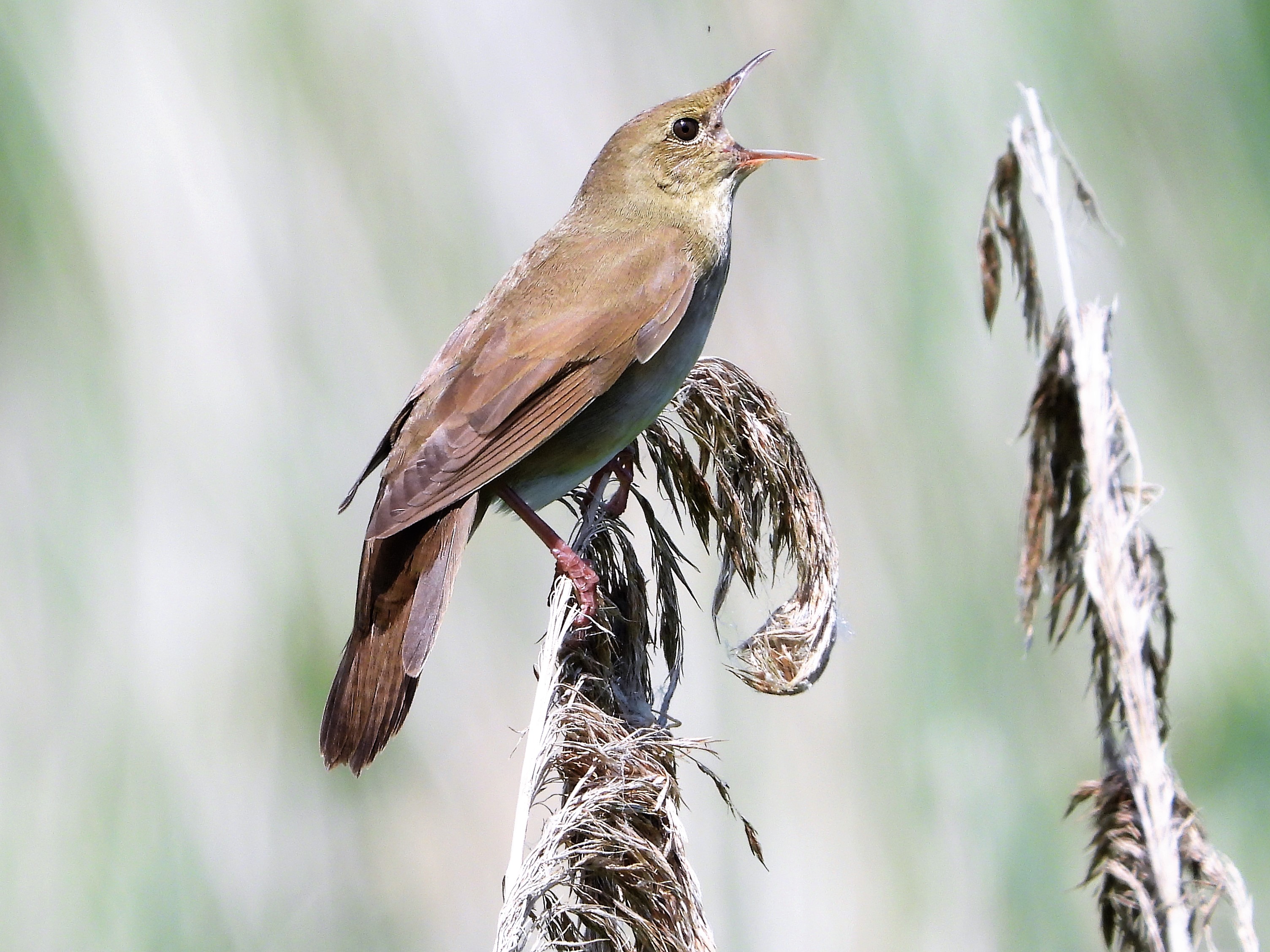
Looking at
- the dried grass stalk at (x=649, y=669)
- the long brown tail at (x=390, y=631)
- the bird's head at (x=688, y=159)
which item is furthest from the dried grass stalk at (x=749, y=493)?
the bird's head at (x=688, y=159)

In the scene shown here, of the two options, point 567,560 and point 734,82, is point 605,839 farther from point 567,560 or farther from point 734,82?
point 734,82

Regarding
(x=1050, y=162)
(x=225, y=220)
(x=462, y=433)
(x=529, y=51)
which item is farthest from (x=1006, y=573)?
(x=225, y=220)

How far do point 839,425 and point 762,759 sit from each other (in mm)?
881

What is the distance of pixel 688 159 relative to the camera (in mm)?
2516

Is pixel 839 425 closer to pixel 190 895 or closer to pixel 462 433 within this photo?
pixel 462 433

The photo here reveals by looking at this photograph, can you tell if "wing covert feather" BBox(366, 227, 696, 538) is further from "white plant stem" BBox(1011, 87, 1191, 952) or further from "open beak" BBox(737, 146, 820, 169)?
"white plant stem" BBox(1011, 87, 1191, 952)

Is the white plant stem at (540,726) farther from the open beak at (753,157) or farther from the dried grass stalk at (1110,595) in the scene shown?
the open beak at (753,157)

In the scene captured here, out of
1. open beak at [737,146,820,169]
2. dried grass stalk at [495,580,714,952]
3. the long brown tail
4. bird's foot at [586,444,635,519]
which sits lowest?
dried grass stalk at [495,580,714,952]

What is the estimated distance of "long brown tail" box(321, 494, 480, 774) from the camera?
1.94 metres

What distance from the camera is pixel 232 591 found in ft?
10.0

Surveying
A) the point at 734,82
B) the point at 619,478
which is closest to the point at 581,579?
the point at 619,478

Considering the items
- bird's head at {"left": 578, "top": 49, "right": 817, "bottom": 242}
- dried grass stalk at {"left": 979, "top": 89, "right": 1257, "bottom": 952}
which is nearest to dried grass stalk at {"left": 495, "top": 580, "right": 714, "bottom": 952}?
dried grass stalk at {"left": 979, "top": 89, "right": 1257, "bottom": 952}

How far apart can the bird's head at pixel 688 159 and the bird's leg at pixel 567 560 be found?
725mm

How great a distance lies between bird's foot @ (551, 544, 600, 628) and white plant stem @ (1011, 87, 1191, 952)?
2.14 ft
